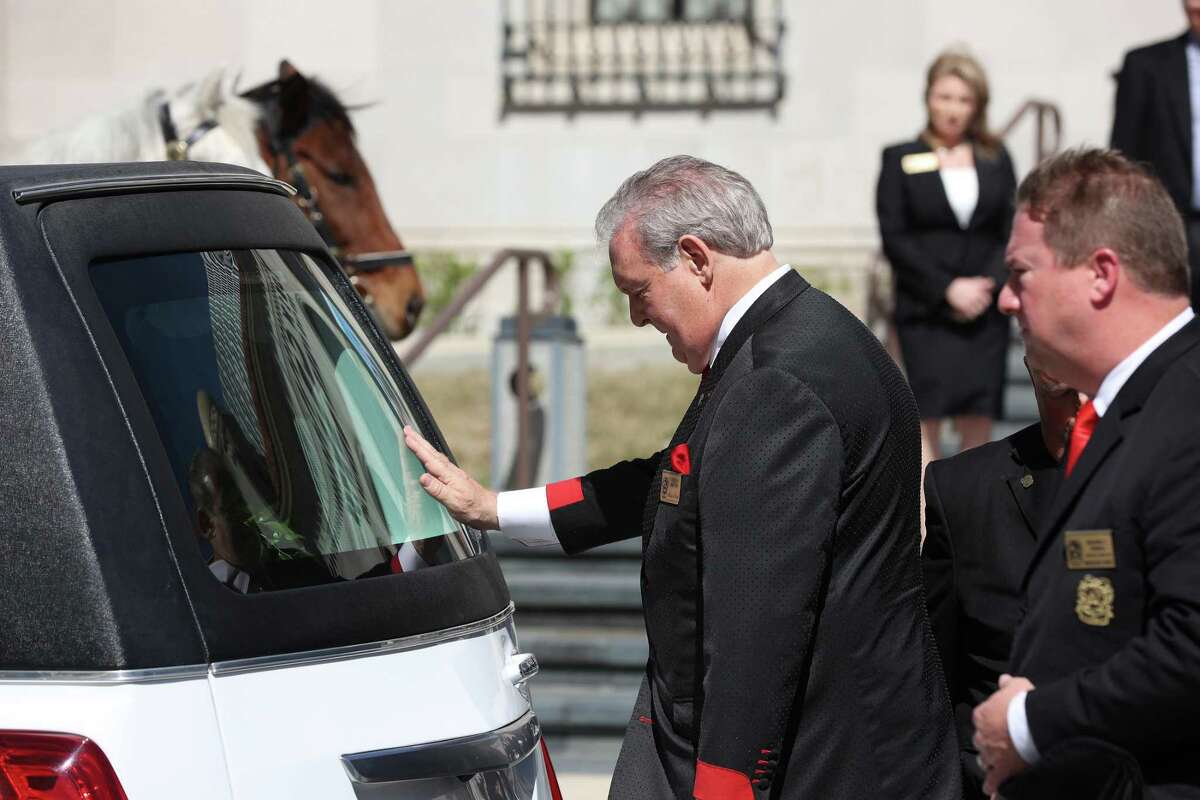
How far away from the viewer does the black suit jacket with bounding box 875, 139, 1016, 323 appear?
675 cm

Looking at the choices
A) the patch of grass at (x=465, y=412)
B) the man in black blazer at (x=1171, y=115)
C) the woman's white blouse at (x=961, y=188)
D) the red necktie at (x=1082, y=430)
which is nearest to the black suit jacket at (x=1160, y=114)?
the man in black blazer at (x=1171, y=115)

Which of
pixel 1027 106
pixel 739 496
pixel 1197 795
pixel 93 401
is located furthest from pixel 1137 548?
pixel 1027 106

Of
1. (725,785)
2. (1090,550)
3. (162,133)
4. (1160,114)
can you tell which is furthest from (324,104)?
(1090,550)

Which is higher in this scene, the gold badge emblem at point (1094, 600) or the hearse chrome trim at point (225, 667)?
→ the gold badge emblem at point (1094, 600)

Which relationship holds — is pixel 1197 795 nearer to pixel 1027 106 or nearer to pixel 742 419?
pixel 742 419

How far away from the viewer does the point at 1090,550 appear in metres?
2.23

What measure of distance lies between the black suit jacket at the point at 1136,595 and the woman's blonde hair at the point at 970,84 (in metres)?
4.54

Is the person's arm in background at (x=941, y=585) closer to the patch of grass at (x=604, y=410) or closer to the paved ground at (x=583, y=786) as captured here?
the paved ground at (x=583, y=786)

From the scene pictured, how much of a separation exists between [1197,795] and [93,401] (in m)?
1.49

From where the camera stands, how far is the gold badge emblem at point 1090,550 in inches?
87.3

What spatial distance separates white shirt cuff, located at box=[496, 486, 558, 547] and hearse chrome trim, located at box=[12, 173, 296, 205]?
83 cm

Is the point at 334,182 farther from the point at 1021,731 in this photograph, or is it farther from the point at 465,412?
the point at 1021,731

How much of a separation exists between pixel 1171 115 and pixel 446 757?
4741 millimetres

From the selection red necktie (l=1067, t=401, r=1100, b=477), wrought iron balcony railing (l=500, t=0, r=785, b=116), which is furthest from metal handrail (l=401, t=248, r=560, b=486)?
wrought iron balcony railing (l=500, t=0, r=785, b=116)
